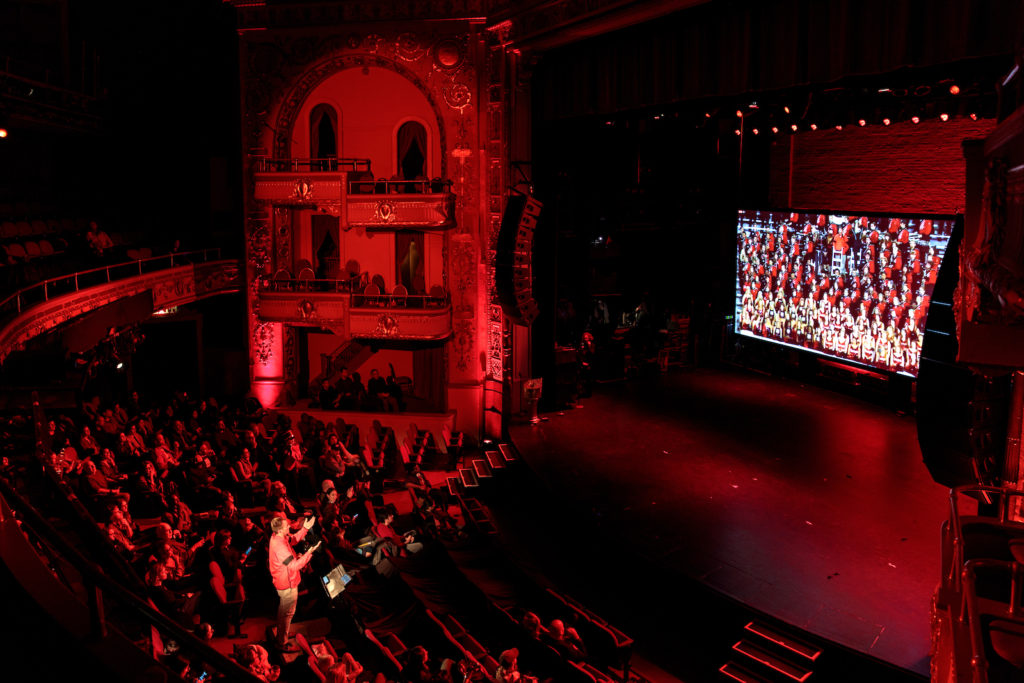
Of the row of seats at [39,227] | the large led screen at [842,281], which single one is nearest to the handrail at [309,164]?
the row of seats at [39,227]

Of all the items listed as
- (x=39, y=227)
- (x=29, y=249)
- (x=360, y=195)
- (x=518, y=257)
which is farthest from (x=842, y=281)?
(x=39, y=227)

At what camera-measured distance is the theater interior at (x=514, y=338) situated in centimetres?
758

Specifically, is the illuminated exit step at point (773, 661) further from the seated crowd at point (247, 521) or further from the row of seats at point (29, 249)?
the row of seats at point (29, 249)

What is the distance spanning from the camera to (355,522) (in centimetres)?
1141

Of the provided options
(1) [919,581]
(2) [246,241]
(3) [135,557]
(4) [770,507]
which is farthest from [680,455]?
(2) [246,241]

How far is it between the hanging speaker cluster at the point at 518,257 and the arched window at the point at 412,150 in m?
3.64

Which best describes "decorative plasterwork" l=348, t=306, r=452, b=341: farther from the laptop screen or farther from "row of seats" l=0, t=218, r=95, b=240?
the laptop screen

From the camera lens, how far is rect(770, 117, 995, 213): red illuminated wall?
50.4 ft

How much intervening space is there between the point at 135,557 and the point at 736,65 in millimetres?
10163

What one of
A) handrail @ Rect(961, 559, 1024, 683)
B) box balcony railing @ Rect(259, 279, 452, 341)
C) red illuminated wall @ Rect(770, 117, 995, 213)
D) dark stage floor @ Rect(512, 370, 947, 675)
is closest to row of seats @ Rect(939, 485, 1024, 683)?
handrail @ Rect(961, 559, 1024, 683)

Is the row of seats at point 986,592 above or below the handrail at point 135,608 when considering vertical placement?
below

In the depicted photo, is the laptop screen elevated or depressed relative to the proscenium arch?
depressed

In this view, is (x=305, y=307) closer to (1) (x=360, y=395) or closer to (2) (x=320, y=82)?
(1) (x=360, y=395)

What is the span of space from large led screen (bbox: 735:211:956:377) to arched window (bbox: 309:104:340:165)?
9.32 m
